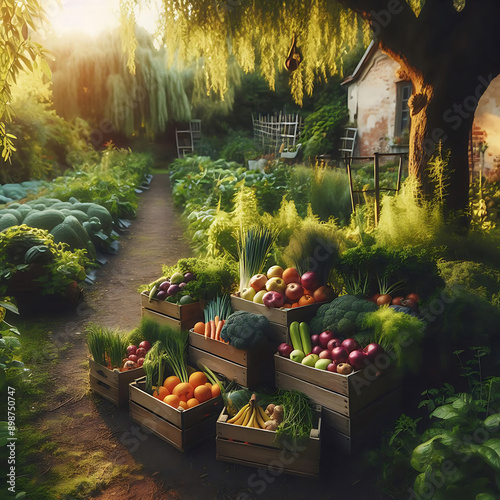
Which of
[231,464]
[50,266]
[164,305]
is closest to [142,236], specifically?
[50,266]

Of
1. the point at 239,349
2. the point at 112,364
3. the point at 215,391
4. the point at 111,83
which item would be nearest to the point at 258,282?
the point at 239,349

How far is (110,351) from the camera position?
379cm

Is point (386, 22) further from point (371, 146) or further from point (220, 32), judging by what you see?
point (371, 146)

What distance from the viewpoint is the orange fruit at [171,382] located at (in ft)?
11.2

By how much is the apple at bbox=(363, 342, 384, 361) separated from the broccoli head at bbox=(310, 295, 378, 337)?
184 millimetres

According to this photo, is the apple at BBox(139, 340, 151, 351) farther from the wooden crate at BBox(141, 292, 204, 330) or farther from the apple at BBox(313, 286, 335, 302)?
the apple at BBox(313, 286, 335, 302)

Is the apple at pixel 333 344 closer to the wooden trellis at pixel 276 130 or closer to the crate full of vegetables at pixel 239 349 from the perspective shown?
the crate full of vegetables at pixel 239 349

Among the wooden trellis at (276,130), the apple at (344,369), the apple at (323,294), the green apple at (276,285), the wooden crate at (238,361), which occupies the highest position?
the wooden trellis at (276,130)

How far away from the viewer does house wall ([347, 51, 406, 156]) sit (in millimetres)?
13922

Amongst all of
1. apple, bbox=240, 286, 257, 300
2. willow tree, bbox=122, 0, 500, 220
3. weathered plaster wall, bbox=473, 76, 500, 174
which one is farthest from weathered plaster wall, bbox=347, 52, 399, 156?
apple, bbox=240, 286, 257, 300

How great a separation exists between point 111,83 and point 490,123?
47.5ft

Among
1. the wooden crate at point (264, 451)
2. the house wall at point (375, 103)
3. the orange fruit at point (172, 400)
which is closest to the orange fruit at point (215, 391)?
the orange fruit at point (172, 400)

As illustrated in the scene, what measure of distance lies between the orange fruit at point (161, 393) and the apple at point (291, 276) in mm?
1239

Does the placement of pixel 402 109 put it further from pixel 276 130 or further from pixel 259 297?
pixel 259 297
